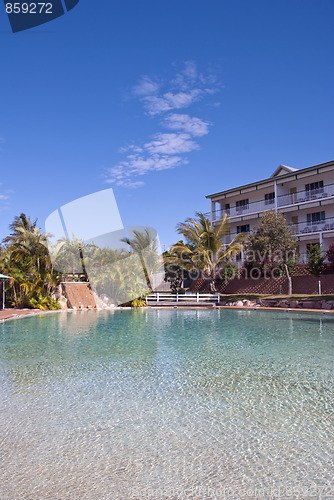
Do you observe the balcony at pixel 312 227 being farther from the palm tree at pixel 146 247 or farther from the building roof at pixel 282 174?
the palm tree at pixel 146 247

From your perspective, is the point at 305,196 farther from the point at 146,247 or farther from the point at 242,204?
the point at 146,247

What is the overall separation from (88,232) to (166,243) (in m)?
7.70

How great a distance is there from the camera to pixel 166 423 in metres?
Answer: 3.80

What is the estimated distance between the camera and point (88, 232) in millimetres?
24953

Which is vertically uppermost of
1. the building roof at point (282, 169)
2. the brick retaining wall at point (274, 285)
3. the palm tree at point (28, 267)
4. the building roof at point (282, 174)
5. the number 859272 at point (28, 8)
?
the building roof at point (282, 169)

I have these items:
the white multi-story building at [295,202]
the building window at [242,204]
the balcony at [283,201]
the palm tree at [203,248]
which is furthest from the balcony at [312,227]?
the palm tree at [203,248]

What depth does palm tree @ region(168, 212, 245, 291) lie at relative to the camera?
24844 millimetres

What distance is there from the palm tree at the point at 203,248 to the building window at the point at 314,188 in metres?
8.50

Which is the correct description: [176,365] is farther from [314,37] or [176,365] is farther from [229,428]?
[314,37]

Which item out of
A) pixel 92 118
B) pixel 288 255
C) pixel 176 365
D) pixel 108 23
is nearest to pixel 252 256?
pixel 288 255

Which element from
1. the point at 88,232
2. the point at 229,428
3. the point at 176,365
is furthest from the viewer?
the point at 88,232

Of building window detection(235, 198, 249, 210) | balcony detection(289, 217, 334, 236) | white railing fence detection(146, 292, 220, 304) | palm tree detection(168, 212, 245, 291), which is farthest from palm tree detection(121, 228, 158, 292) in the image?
building window detection(235, 198, 249, 210)

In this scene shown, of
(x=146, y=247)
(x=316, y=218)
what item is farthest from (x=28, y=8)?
(x=316, y=218)

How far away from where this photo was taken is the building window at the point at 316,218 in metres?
29.1
